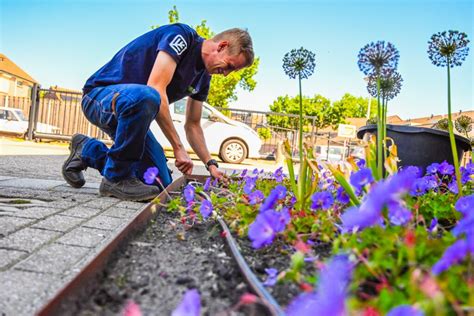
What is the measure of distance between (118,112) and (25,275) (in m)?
1.42

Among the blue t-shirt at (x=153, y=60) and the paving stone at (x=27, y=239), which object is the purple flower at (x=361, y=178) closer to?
the paving stone at (x=27, y=239)

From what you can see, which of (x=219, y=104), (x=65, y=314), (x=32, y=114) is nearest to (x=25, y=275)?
(x=65, y=314)

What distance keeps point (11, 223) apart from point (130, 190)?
2.86ft

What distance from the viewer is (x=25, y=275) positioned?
3.37ft

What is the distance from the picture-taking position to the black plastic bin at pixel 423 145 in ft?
8.90

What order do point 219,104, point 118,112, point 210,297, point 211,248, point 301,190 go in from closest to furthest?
1. point 210,297
2. point 211,248
3. point 301,190
4. point 118,112
5. point 219,104

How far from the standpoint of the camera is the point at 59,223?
5.32ft

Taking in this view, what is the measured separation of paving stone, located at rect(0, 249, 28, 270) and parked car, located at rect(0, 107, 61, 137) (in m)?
13.3

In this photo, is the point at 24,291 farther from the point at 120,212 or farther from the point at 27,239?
the point at 120,212

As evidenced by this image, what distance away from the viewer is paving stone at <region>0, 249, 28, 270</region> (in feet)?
3.65

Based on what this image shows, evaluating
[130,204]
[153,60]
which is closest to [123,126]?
[130,204]

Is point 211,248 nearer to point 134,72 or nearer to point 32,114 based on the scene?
point 134,72

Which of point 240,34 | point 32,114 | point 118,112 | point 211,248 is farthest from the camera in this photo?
point 32,114

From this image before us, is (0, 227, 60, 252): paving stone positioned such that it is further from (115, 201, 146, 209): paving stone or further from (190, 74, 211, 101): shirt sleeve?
(190, 74, 211, 101): shirt sleeve
